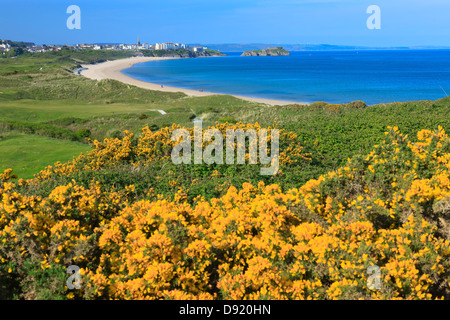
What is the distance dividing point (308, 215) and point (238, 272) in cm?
282

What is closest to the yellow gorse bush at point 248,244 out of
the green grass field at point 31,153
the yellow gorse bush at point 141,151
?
the yellow gorse bush at point 141,151

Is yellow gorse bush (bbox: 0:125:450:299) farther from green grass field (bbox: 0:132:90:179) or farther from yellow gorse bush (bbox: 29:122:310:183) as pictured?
green grass field (bbox: 0:132:90:179)

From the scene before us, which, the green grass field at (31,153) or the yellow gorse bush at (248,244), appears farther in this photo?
the green grass field at (31,153)

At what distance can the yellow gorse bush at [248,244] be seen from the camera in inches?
239

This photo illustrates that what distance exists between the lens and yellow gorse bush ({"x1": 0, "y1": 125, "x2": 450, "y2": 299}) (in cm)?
608

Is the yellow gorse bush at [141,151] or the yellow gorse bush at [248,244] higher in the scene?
the yellow gorse bush at [141,151]

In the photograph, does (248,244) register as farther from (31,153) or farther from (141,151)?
(31,153)

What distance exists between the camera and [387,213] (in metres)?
7.71

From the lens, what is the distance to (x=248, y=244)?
7.17m

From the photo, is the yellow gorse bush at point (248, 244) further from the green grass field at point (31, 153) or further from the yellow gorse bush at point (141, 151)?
the green grass field at point (31, 153)

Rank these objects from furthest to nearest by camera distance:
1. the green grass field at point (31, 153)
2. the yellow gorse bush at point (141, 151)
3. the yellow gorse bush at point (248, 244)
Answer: the green grass field at point (31, 153), the yellow gorse bush at point (141, 151), the yellow gorse bush at point (248, 244)

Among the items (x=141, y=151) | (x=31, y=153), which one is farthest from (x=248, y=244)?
(x=31, y=153)

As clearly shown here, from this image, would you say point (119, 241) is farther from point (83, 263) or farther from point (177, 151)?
point (177, 151)

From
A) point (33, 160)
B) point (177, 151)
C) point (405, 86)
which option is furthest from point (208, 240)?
point (405, 86)
